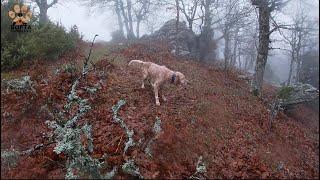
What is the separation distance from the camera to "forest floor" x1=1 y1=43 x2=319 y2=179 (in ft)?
29.2

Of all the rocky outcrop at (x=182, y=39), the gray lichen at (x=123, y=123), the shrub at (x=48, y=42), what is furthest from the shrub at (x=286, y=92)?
the shrub at (x=48, y=42)

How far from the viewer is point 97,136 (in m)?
9.55

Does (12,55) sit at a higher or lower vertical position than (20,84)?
higher

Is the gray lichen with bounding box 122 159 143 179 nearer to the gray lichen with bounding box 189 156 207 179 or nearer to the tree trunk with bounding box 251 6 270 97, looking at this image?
the gray lichen with bounding box 189 156 207 179

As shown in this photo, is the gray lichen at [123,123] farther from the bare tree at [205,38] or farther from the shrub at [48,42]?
the bare tree at [205,38]

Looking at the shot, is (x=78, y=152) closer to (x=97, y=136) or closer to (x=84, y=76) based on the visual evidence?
(x=97, y=136)

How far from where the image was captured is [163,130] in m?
10.0

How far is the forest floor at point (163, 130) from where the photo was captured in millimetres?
8891

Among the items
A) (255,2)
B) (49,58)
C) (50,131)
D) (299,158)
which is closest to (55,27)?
(49,58)

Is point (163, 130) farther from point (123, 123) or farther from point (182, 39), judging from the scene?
point (182, 39)

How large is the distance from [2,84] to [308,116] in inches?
496
